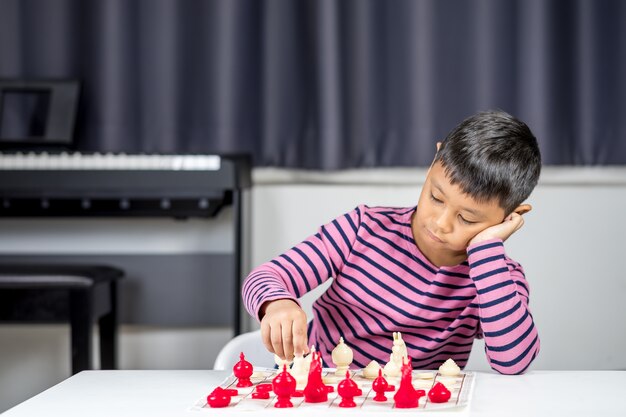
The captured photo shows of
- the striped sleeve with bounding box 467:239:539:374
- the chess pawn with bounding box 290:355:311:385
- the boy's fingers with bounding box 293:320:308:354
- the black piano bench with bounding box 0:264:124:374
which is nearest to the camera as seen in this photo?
the chess pawn with bounding box 290:355:311:385

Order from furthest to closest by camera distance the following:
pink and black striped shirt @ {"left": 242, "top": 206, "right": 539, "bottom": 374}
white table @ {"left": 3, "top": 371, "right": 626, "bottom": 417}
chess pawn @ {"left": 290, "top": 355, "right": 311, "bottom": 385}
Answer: pink and black striped shirt @ {"left": 242, "top": 206, "right": 539, "bottom": 374} < chess pawn @ {"left": 290, "top": 355, "right": 311, "bottom": 385} < white table @ {"left": 3, "top": 371, "right": 626, "bottom": 417}

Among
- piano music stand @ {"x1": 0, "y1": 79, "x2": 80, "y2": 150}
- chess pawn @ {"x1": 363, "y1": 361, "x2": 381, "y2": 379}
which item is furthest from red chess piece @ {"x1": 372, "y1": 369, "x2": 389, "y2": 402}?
piano music stand @ {"x1": 0, "y1": 79, "x2": 80, "y2": 150}

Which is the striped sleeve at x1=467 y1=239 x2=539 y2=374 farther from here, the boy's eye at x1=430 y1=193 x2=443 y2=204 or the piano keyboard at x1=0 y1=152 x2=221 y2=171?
the piano keyboard at x1=0 y1=152 x2=221 y2=171

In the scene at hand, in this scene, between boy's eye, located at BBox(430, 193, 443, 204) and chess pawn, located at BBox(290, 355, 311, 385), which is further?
boy's eye, located at BBox(430, 193, 443, 204)

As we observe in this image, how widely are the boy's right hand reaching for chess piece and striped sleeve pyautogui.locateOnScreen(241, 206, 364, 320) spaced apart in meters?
0.13

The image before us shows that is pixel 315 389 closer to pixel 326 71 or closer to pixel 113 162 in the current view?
pixel 113 162

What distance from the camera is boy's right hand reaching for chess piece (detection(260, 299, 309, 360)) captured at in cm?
110

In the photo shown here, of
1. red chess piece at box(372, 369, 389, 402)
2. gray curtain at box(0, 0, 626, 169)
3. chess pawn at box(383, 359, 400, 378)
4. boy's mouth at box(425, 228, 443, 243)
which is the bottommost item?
chess pawn at box(383, 359, 400, 378)

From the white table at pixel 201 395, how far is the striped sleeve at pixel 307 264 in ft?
0.73

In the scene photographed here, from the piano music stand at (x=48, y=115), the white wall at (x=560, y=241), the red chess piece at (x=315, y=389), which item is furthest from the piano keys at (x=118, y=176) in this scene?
the red chess piece at (x=315, y=389)

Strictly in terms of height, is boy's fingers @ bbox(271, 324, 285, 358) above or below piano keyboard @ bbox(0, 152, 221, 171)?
below

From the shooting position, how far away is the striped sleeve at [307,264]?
51.3 inches

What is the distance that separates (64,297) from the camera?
2289mm

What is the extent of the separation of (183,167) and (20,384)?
1017 mm
